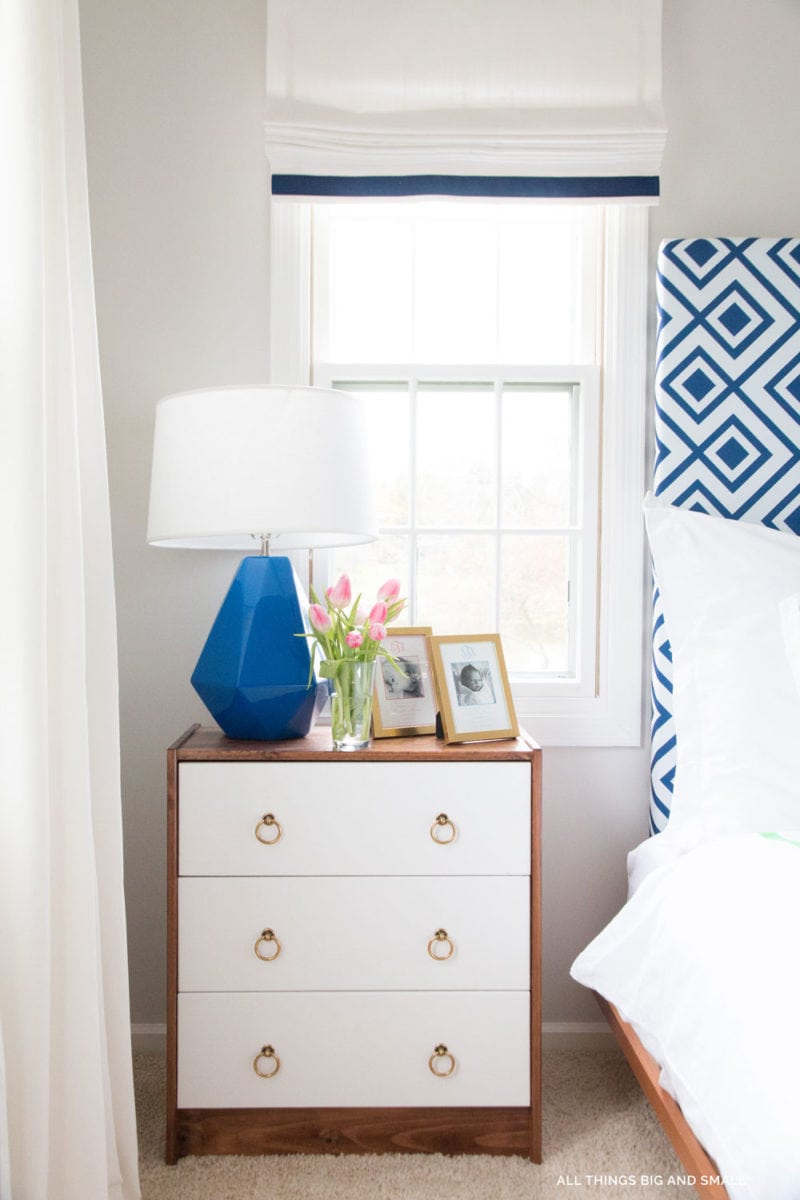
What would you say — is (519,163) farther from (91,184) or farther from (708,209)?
(91,184)

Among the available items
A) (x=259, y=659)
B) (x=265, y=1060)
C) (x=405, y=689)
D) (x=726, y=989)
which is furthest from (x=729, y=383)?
(x=265, y=1060)

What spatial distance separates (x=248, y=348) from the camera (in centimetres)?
204

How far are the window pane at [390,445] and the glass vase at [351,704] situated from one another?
60 centimetres

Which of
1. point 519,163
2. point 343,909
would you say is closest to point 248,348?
point 519,163

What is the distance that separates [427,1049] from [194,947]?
0.47 meters

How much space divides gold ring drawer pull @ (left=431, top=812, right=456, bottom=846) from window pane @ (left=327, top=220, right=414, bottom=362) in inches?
44.4

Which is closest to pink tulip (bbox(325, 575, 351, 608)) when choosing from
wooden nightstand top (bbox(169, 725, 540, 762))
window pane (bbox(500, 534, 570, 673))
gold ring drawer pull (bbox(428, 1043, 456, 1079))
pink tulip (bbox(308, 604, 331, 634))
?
pink tulip (bbox(308, 604, 331, 634))

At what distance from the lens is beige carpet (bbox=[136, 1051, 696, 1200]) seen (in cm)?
154

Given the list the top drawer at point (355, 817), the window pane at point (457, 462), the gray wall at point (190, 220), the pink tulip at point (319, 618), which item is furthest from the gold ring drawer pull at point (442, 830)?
the window pane at point (457, 462)

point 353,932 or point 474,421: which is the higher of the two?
point 474,421

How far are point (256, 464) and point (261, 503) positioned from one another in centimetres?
7

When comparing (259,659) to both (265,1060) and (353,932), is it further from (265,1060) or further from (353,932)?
(265,1060)

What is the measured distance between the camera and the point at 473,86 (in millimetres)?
1971

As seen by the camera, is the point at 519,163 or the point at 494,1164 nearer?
the point at 494,1164
